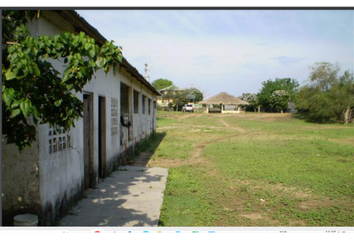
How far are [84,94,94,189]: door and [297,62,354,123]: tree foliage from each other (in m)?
33.1

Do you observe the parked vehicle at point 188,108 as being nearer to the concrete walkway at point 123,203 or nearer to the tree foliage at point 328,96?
the tree foliage at point 328,96

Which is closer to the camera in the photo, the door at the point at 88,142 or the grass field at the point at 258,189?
the grass field at the point at 258,189

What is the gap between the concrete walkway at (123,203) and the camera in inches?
183

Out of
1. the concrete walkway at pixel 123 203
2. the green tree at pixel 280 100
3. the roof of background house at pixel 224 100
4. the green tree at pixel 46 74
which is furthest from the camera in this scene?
the roof of background house at pixel 224 100

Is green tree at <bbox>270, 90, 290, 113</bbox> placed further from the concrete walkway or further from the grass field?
the concrete walkway

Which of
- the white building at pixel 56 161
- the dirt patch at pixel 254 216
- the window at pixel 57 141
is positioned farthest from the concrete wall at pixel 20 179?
the dirt patch at pixel 254 216

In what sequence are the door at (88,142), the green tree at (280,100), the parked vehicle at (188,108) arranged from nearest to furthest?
the door at (88,142), the parked vehicle at (188,108), the green tree at (280,100)

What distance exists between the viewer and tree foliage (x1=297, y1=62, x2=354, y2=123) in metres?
33.3

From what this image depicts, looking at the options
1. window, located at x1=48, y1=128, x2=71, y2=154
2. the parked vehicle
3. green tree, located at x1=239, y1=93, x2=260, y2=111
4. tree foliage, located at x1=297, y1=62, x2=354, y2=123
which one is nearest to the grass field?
window, located at x1=48, y1=128, x2=71, y2=154

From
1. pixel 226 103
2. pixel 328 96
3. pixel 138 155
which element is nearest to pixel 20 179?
pixel 138 155

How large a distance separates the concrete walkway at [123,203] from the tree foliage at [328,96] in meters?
31.5

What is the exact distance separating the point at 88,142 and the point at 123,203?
1.85 metres

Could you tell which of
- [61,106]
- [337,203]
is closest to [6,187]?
[61,106]

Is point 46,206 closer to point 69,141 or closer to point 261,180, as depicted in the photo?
point 69,141
